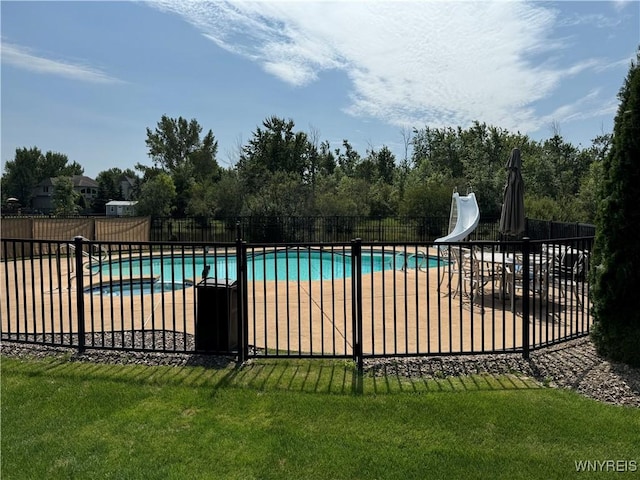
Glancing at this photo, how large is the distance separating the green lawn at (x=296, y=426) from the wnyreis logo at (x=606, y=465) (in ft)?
0.07

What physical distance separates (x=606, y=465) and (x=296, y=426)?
6.33 feet

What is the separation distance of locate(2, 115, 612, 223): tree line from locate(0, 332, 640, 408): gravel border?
38.8 feet

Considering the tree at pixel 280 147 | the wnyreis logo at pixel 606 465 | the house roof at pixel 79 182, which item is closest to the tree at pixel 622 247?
the wnyreis logo at pixel 606 465

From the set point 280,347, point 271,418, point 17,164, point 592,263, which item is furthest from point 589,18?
point 17,164

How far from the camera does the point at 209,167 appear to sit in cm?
4997

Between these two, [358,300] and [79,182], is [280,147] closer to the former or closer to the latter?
[358,300]

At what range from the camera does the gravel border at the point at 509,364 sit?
3.71 meters

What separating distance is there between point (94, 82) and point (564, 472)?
17863mm

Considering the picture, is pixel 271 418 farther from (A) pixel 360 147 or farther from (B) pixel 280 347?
(A) pixel 360 147

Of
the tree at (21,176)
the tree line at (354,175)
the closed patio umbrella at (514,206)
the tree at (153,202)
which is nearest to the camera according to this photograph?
the closed patio umbrella at (514,206)

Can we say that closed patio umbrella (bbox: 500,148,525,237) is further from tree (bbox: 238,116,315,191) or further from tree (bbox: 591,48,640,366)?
tree (bbox: 238,116,315,191)

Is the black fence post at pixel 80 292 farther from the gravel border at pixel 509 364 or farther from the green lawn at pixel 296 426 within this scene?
the green lawn at pixel 296 426

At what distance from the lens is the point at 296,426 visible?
3.07 m

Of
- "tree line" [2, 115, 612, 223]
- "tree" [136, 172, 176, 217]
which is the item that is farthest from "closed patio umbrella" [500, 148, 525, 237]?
"tree" [136, 172, 176, 217]
